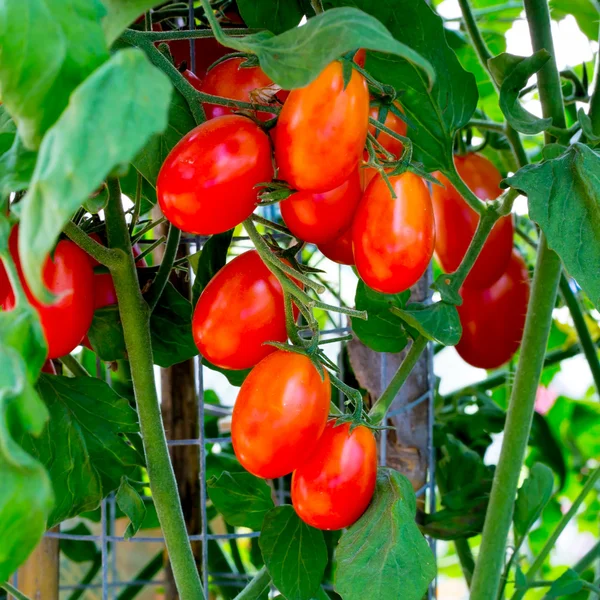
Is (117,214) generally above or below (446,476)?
above

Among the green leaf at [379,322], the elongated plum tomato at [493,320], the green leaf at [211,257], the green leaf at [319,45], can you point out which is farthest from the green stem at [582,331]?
the green leaf at [319,45]

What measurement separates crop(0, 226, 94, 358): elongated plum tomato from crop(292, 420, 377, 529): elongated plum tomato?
0.42 ft

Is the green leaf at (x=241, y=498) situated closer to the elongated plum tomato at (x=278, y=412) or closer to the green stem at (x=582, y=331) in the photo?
the elongated plum tomato at (x=278, y=412)

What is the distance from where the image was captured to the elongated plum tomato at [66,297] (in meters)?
0.35

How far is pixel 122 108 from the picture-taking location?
18 centimetres

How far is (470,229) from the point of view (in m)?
0.59

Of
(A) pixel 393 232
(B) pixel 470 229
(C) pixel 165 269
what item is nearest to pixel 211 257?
(C) pixel 165 269

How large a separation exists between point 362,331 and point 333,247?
0.09 meters

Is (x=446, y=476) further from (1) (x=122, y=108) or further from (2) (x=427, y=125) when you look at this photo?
(1) (x=122, y=108)

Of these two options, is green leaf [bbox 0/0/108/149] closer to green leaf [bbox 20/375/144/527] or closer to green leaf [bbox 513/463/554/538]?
green leaf [bbox 20/375/144/527]

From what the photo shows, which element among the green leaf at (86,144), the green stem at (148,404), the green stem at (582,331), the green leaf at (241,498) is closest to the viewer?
the green leaf at (86,144)

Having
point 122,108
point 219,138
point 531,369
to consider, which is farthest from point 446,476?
point 122,108

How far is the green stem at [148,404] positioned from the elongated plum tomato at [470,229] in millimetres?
273

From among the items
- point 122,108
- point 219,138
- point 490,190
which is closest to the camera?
point 122,108
